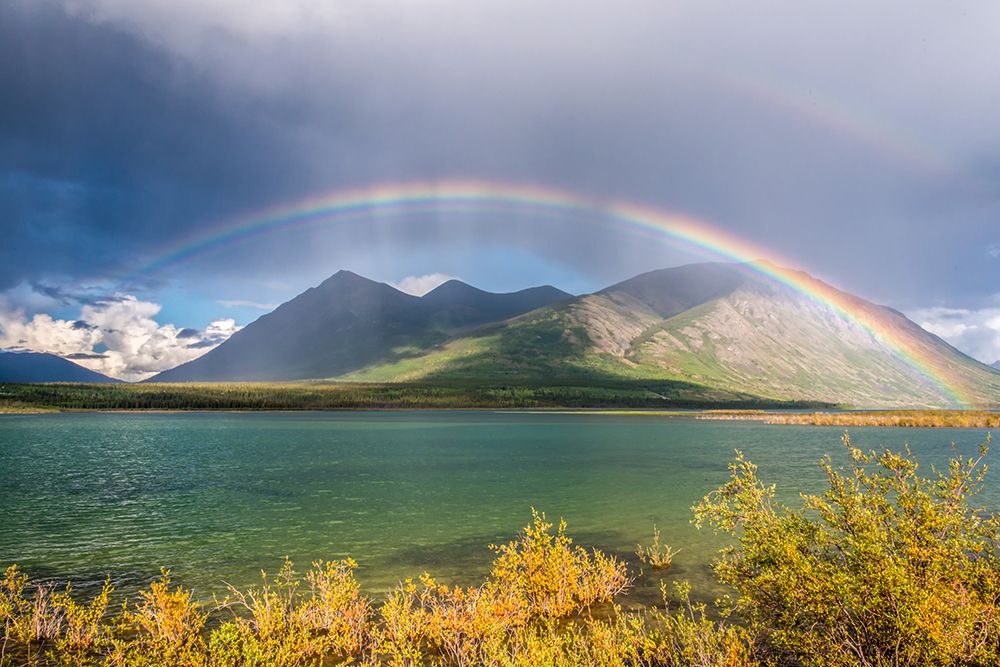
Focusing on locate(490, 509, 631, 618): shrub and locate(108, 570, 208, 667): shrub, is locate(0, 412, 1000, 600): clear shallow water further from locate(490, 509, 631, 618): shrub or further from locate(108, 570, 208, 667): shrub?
locate(108, 570, 208, 667): shrub

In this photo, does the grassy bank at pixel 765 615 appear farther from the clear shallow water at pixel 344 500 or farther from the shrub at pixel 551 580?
the clear shallow water at pixel 344 500

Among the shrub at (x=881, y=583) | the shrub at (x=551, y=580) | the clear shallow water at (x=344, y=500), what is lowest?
the clear shallow water at (x=344, y=500)

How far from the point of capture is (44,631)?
60.0 ft

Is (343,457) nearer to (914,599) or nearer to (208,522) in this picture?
(208,522)

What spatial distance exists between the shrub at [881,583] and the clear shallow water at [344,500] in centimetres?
1171

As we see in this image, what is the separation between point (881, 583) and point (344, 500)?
4229 centimetres

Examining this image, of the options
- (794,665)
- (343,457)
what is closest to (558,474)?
(343,457)

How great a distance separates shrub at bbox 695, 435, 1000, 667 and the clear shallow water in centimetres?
1171

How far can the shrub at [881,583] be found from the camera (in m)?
10.9

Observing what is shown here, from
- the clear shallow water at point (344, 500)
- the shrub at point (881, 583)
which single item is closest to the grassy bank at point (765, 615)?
the shrub at point (881, 583)

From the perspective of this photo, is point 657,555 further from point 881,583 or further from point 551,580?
point 881,583

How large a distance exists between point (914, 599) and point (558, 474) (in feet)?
176

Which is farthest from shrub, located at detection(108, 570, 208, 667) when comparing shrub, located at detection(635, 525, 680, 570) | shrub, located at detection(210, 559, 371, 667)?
shrub, located at detection(635, 525, 680, 570)

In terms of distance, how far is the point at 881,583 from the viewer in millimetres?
11281
